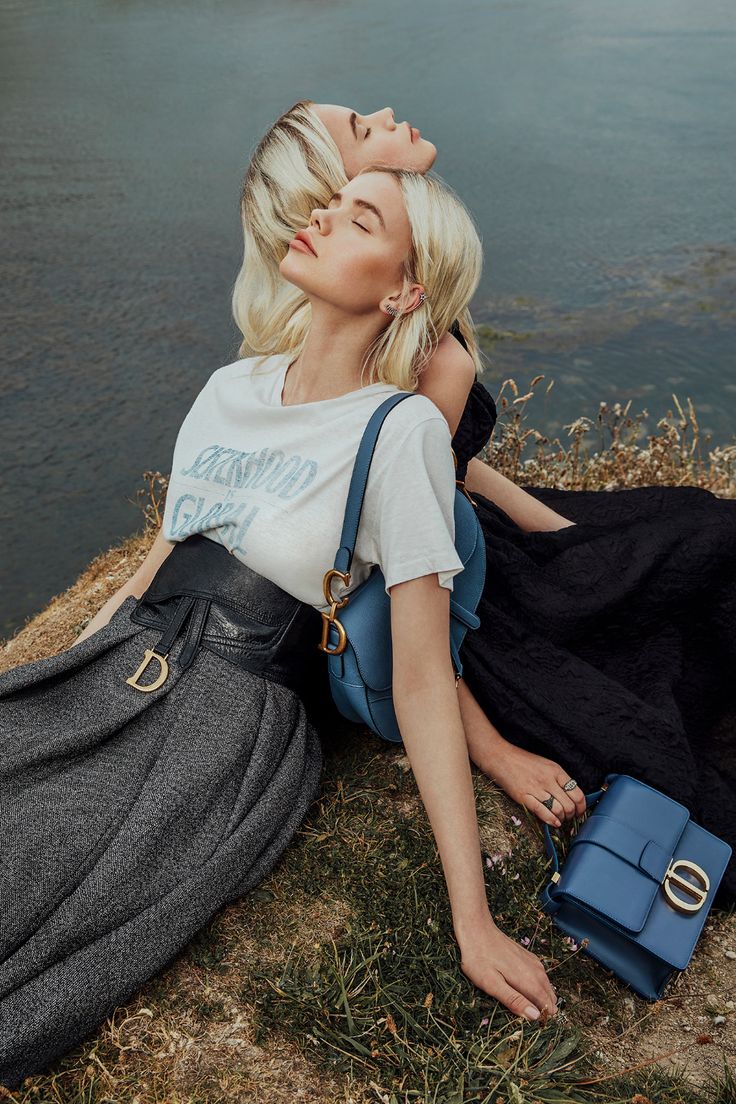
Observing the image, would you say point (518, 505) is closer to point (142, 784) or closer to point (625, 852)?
point (625, 852)

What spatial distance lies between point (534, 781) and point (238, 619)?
3.23ft

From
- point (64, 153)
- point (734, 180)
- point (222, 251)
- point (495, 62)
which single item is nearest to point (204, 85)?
point (64, 153)

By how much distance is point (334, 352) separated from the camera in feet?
8.93

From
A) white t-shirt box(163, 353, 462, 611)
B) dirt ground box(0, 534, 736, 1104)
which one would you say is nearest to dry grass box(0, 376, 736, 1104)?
dirt ground box(0, 534, 736, 1104)

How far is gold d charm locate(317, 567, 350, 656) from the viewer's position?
2.53 meters

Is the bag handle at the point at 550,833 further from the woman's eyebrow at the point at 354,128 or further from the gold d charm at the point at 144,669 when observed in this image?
the woman's eyebrow at the point at 354,128

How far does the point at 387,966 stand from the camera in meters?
2.52

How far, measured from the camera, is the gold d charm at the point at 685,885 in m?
2.65

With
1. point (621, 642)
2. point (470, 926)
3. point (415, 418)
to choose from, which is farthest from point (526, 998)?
point (415, 418)

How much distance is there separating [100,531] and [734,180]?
8601mm

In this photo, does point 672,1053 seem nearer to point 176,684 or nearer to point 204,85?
point 176,684

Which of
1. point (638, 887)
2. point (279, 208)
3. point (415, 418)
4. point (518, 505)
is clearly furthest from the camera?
point (518, 505)

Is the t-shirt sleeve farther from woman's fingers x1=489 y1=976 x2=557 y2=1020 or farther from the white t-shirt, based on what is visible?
woman's fingers x1=489 y1=976 x2=557 y2=1020

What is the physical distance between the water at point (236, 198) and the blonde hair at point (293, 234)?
320 centimetres
